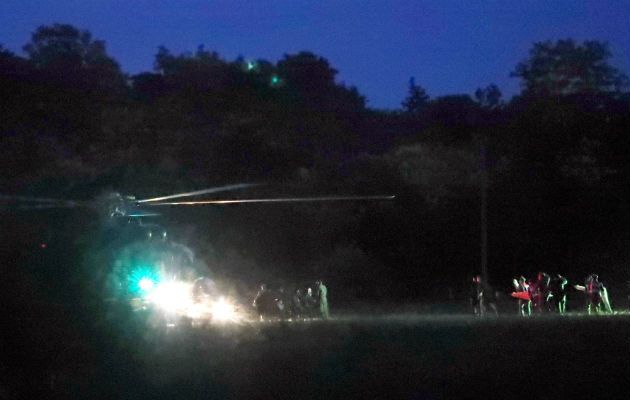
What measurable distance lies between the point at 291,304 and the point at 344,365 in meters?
14.5

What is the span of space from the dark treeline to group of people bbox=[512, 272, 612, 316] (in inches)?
372

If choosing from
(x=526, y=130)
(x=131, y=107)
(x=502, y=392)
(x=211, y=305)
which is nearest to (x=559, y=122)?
(x=526, y=130)

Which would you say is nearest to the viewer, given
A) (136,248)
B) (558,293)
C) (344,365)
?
(344,365)

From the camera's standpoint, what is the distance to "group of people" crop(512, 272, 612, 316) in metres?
26.9

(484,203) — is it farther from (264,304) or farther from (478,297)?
(264,304)

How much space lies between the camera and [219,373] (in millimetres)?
14695

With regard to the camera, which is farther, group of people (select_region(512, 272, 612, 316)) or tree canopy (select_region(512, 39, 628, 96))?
tree canopy (select_region(512, 39, 628, 96))

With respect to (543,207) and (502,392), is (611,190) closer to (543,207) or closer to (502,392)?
(543,207)

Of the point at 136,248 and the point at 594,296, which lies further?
the point at 594,296

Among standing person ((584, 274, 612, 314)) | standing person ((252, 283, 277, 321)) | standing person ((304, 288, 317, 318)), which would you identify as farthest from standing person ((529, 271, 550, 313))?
standing person ((252, 283, 277, 321))

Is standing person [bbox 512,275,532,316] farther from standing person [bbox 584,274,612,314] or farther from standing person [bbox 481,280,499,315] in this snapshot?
standing person [bbox 584,274,612,314]

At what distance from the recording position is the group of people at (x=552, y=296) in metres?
26.9

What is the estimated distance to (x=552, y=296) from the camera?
28.7m

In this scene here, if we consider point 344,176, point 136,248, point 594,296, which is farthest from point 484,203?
point 136,248
